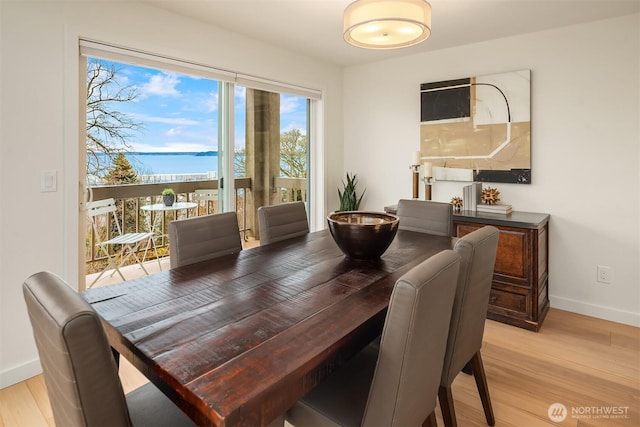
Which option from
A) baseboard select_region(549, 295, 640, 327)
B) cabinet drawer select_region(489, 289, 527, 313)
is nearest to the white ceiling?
cabinet drawer select_region(489, 289, 527, 313)

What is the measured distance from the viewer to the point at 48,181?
2281 millimetres

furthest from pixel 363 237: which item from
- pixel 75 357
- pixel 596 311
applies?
pixel 596 311

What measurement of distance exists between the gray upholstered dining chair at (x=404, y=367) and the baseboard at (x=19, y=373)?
6.21ft

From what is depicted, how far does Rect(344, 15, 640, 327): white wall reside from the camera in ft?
9.53

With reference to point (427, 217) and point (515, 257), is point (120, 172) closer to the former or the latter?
point (427, 217)

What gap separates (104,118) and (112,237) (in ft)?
3.11

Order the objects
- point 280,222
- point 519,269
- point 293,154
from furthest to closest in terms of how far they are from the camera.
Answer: point 293,154, point 519,269, point 280,222

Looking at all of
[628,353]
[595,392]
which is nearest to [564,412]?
[595,392]

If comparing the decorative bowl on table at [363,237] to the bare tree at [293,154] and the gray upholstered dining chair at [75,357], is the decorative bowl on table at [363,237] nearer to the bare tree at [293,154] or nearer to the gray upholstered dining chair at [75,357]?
the gray upholstered dining chair at [75,357]

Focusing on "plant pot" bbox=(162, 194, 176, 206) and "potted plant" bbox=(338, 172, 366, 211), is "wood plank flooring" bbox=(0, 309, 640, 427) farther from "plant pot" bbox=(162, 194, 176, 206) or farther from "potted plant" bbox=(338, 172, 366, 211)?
"potted plant" bbox=(338, 172, 366, 211)

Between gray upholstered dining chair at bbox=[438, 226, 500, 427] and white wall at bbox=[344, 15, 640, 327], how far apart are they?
6.66 feet

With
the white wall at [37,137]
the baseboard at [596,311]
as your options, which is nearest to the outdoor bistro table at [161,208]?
the white wall at [37,137]

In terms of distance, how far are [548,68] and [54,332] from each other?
12.5 ft

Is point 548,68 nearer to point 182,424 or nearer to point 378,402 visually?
point 378,402
